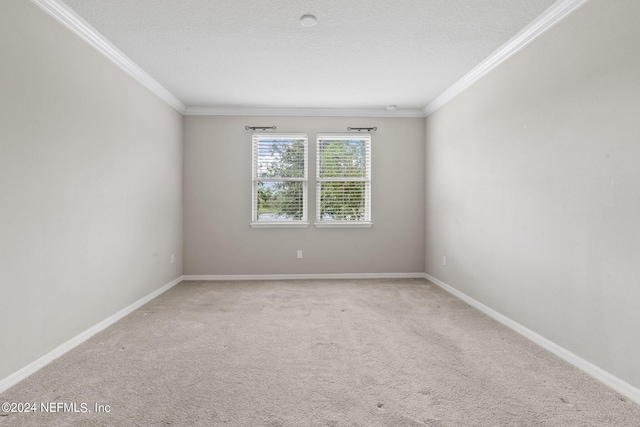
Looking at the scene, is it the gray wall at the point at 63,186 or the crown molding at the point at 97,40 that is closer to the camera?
the gray wall at the point at 63,186

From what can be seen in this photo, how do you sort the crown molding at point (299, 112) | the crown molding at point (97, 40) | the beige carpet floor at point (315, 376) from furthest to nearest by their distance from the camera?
1. the crown molding at point (299, 112)
2. the crown molding at point (97, 40)
3. the beige carpet floor at point (315, 376)

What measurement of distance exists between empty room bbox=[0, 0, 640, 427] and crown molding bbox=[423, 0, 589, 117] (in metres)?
0.02

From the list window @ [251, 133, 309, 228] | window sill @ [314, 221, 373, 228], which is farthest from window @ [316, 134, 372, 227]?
window @ [251, 133, 309, 228]

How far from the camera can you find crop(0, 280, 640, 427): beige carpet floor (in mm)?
1642

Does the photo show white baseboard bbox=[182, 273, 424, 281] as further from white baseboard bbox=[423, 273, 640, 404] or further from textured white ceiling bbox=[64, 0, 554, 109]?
textured white ceiling bbox=[64, 0, 554, 109]

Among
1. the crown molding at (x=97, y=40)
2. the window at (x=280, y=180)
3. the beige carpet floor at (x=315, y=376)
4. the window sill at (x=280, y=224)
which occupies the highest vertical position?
the crown molding at (x=97, y=40)

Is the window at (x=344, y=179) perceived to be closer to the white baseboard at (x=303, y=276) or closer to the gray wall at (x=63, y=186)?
the white baseboard at (x=303, y=276)

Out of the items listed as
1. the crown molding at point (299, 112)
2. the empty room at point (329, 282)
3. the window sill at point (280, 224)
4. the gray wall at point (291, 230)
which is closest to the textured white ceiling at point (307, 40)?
the empty room at point (329, 282)

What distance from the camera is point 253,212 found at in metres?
4.77

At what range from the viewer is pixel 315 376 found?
2029 mm

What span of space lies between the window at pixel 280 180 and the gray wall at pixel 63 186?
5.11 ft

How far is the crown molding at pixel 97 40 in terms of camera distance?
223 cm

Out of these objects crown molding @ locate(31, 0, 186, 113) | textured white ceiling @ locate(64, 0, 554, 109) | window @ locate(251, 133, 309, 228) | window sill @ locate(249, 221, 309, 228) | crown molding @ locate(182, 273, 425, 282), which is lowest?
crown molding @ locate(182, 273, 425, 282)

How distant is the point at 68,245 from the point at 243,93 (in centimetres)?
262
